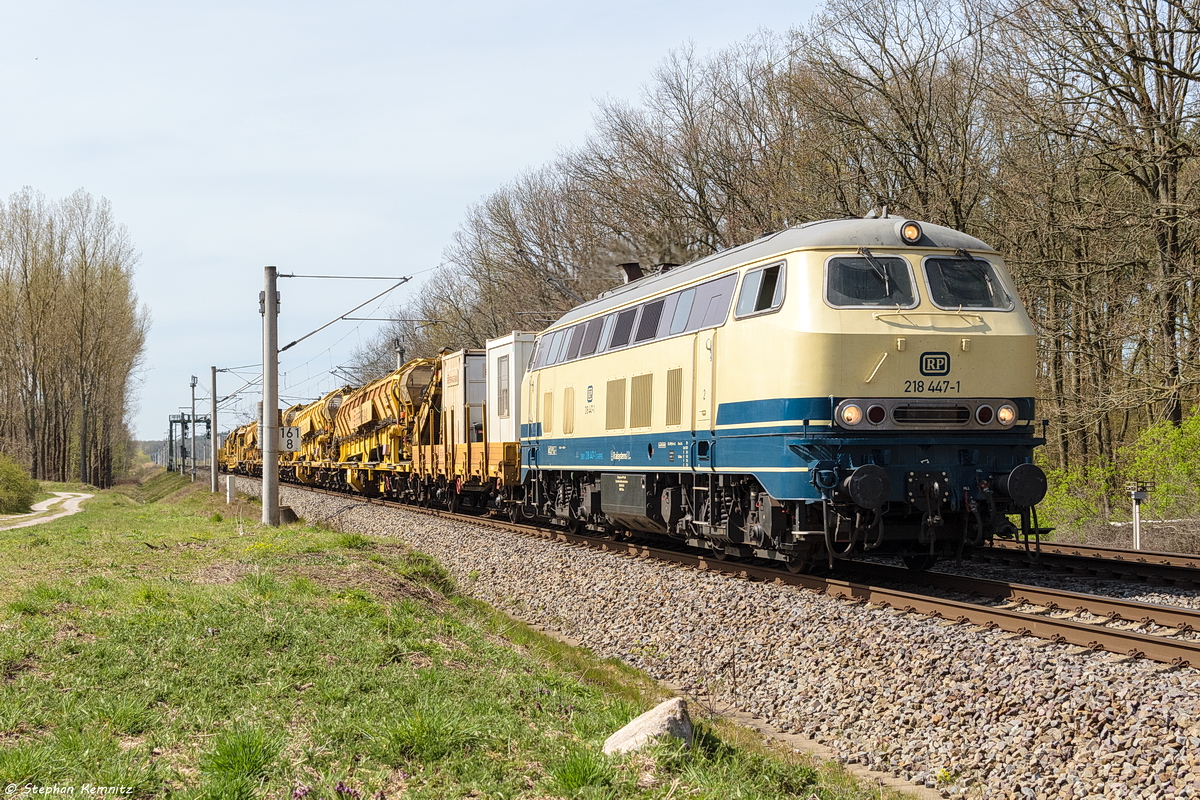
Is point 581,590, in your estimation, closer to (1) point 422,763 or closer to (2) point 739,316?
(2) point 739,316

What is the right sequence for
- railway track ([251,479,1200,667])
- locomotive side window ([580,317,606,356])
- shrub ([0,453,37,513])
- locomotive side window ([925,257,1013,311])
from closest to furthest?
railway track ([251,479,1200,667]), locomotive side window ([925,257,1013,311]), locomotive side window ([580,317,606,356]), shrub ([0,453,37,513])

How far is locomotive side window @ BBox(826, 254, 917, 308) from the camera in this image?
10.6 meters

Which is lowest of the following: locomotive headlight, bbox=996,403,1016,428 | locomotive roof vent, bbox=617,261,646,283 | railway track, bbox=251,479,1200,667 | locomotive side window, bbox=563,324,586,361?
railway track, bbox=251,479,1200,667

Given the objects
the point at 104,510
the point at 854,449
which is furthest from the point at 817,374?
the point at 104,510

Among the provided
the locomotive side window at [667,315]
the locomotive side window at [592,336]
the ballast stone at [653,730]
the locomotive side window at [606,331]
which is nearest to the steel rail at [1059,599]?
the locomotive side window at [667,315]

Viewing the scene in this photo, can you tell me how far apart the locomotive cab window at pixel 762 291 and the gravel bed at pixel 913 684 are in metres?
3.01

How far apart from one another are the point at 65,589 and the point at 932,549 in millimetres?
8943

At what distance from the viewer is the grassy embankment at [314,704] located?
17.2 feet

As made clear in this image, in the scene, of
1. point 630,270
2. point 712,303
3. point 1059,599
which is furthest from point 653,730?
point 630,270

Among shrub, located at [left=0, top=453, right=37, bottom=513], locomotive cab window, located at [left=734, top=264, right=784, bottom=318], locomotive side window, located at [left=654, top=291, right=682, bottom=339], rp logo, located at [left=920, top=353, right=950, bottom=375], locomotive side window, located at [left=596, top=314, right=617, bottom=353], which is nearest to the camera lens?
rp logo, located at [left=920, top=353, right=950, bottom=375]

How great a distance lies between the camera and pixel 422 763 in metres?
5.56

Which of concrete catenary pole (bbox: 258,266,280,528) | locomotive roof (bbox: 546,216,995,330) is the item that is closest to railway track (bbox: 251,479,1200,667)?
locomotive roof (bbox: 546,216,995,330)

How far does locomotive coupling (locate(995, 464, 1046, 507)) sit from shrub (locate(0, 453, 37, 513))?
30.1m

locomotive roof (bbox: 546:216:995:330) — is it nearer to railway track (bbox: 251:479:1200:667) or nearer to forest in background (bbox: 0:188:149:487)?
railway track (bbox: 251:479:1200:667)
